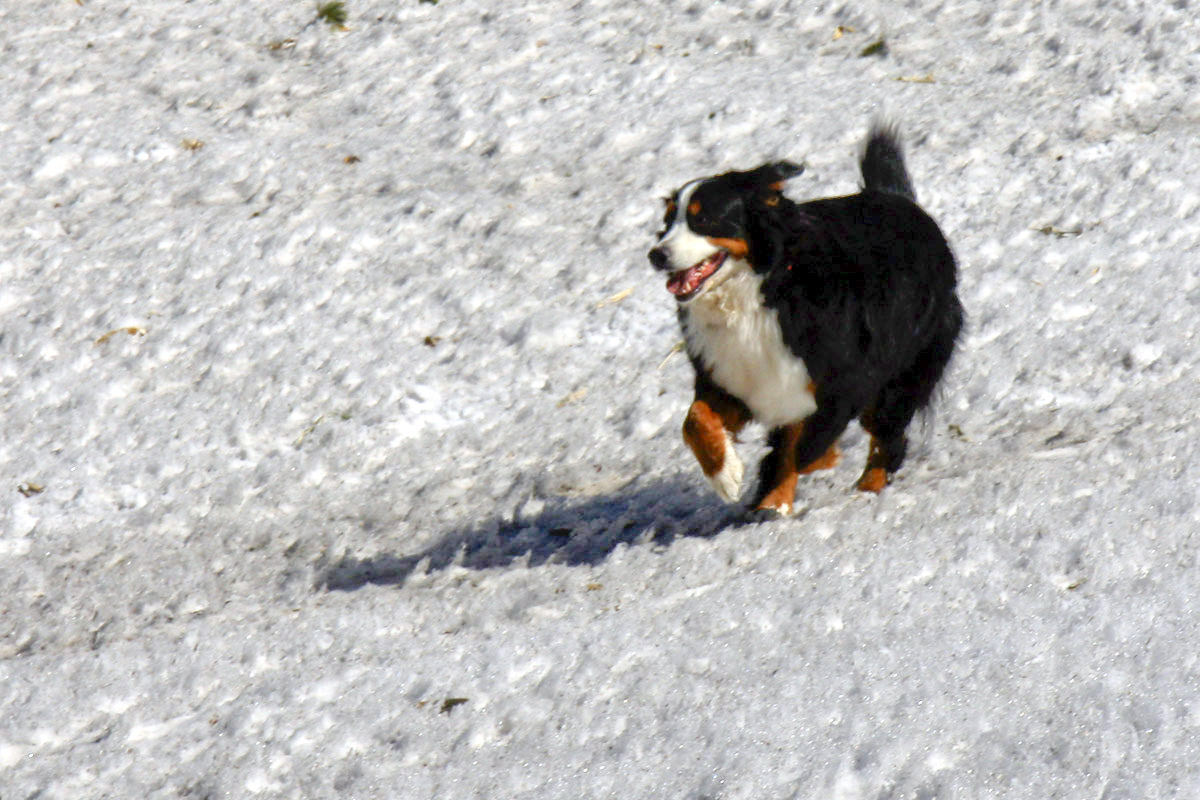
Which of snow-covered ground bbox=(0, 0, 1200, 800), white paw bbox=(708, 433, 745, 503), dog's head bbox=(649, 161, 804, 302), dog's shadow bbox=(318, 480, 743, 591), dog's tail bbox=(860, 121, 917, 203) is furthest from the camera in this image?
dog's tail bbox=(860, 121, 917, 203)

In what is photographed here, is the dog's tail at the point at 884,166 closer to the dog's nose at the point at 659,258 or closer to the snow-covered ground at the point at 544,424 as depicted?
the snow-covered ground at the point at 544,424

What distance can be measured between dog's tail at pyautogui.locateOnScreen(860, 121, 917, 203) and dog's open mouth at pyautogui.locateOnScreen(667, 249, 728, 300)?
1.09 metres

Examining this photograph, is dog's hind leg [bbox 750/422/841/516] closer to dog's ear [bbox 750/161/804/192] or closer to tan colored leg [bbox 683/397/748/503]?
tan colored leg [bbox 683/397/748/503]

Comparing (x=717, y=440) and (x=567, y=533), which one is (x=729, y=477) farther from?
(x=567, y=533)

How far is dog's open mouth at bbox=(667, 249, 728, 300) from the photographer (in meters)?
3.95

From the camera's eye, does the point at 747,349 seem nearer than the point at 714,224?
No

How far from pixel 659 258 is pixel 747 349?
0.43 m

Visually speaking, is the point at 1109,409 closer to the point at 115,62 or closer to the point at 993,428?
the point at 993,428

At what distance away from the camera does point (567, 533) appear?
4.69m

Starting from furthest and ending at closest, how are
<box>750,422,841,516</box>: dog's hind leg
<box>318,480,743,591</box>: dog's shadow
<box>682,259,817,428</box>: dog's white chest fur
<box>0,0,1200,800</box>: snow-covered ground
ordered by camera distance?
<box>318,480,743,591</box>: dog's shadow → <box>750,422,841,516</box>: dog's hind leg → <box>682,259,817,428</box>: dog's white chest fur → <box>0,0,1200,800</box>: snow-covered ground

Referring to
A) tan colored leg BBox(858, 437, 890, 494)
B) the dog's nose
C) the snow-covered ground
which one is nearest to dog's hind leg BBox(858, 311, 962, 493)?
tan colored leg BBox(858, 437, 890, 494)

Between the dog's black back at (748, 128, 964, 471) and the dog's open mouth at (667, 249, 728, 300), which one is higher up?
the dog's open mouth at (667, 249, 728, 300)

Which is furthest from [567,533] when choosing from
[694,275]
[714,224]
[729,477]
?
[714,224]

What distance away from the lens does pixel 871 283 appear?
13.5 ft
